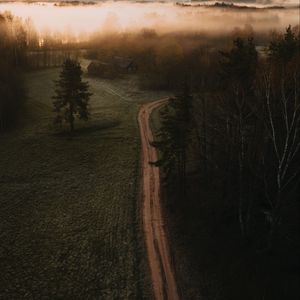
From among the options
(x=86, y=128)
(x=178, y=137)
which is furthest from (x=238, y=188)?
(x=86, y=128)

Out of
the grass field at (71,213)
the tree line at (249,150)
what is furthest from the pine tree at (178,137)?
Answer: the grass field at (71,213)

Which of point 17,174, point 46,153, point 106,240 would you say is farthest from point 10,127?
point 106,240

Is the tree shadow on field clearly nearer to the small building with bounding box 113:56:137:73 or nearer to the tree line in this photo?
the tree line

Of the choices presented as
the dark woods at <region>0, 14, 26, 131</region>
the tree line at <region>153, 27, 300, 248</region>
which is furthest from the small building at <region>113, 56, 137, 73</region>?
the tree line at <region>153, 27, 300, 248</region>

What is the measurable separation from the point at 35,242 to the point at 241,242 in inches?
559

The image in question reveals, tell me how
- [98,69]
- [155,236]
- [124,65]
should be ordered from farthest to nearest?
[124,65], [98,69], [155,236]

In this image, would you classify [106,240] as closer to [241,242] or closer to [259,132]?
[241,242]

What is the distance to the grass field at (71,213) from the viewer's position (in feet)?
71.7

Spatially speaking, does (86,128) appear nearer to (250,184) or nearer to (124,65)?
(250,184)

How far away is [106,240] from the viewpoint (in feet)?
85.0

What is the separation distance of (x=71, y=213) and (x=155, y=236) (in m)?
7.50

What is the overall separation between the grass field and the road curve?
684mm

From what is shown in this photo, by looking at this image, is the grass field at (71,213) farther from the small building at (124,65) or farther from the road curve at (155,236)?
the small building at (124,65)

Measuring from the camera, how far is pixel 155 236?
1038 inches
